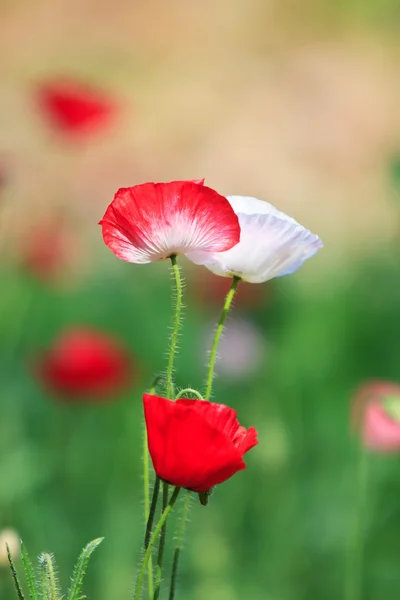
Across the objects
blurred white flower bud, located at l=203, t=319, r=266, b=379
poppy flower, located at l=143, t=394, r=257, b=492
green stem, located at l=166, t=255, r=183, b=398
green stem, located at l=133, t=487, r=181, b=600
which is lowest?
green stem, located at l=133, t=487, r=181, b=600

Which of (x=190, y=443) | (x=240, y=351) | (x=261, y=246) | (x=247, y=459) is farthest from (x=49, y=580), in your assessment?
(x=240, y=351)

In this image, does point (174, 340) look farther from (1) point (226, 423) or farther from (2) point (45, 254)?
(2) point (45, 254)

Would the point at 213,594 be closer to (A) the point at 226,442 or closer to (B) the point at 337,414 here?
(B) the point at 337,414

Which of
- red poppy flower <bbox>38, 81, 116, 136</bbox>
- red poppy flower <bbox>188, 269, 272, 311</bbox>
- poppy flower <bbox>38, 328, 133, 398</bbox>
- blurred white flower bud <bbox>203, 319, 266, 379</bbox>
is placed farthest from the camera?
blurred white flower bud <bbox>203, 319, 266, 379</bbox>

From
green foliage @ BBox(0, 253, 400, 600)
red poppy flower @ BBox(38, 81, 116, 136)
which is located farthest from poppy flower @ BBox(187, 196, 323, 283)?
red poppy flower @ BBox(38, 81, 116, 136)

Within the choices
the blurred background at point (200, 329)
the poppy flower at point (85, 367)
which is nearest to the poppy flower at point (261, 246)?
the blurred background at point (200, 329)

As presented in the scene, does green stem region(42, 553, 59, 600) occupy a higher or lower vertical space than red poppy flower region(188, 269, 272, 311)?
lower

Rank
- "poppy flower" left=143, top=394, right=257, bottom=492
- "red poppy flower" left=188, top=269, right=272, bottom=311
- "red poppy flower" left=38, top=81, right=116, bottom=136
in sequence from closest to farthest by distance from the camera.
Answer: "poppy flower" left=143, top=394, right=257, bottom=492 → "red poppy flower" left=38, top=81, right=116, bottom=136 → "red poppy flower" left=188, top=269, right=272, bottom=311

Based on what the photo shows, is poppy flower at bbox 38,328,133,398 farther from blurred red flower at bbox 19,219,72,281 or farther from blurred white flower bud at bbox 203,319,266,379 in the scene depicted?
blurred white flower bud at bbox 203,319,266,379
